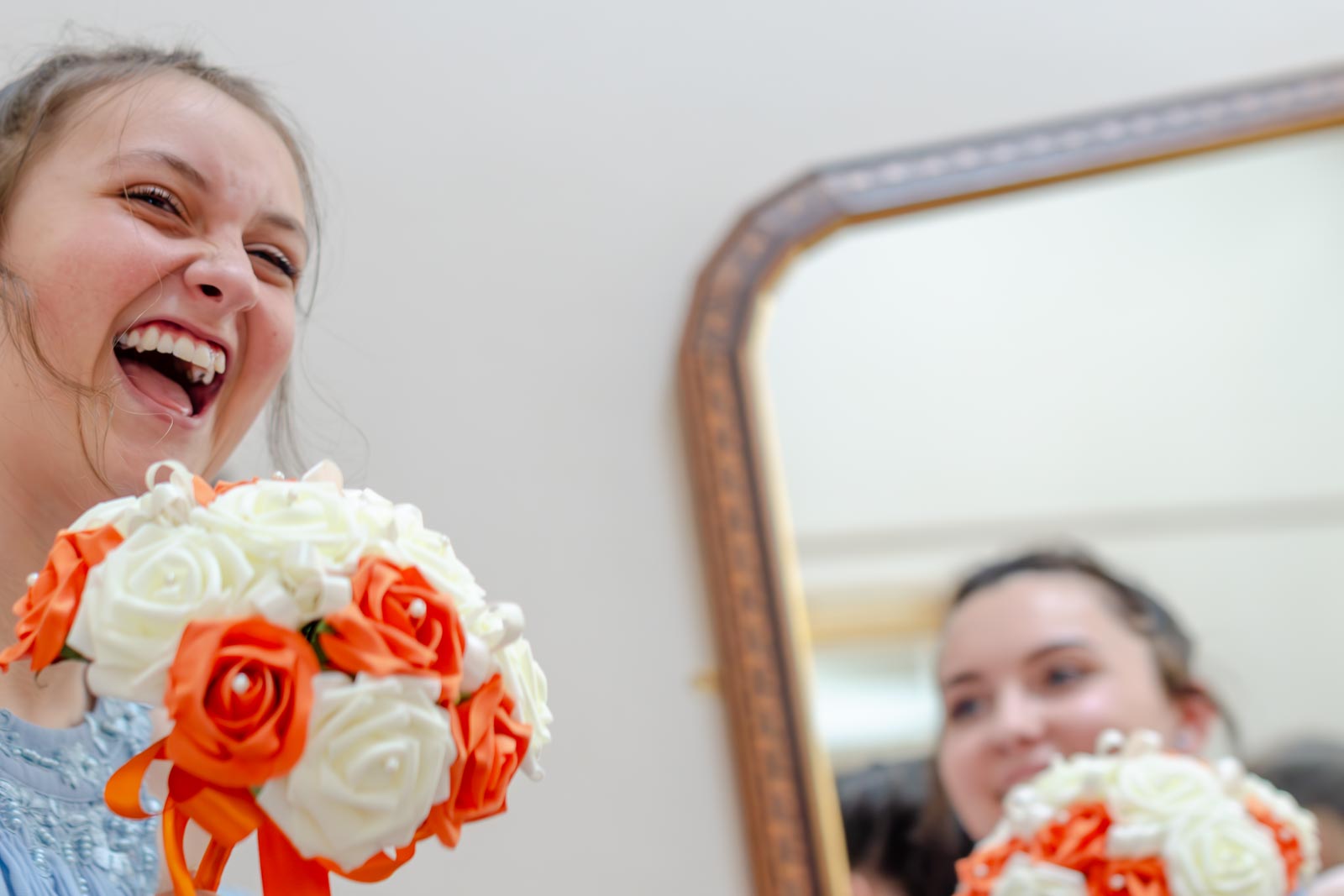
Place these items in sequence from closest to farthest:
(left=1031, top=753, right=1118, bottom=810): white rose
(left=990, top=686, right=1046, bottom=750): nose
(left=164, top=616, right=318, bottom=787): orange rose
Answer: (left=164, top=616, right=318, bottom=787): orange rose < (left=1031, top=753, right=1118, bottom=810): white rose < (left=990, top=686, right=1046, bottom=750): nose

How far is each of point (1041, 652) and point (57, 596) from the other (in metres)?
1.02

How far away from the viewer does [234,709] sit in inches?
21.8

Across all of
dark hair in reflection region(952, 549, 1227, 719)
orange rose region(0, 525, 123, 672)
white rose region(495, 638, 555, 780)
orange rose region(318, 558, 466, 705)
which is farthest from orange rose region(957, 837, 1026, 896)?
orange rose region(0, 525, 123, 672)

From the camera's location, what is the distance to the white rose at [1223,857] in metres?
1.02

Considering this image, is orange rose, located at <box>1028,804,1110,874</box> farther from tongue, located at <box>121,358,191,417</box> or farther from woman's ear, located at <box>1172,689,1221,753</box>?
tongue, located at <box>121,358,191,417</box>

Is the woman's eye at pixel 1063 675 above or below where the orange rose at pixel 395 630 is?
above

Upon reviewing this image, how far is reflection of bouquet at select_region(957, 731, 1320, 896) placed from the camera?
1025mm

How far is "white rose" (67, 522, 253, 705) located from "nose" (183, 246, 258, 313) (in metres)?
0.33

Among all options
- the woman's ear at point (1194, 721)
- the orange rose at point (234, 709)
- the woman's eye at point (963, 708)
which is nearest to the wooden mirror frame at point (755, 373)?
the woman's eye at point (963, 708)

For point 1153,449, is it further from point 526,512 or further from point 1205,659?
point 526,512

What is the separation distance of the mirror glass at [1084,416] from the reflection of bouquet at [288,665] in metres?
0.86

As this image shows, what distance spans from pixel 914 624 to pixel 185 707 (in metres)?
0.99

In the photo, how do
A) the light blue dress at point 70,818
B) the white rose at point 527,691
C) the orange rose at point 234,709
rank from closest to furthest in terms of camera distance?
the orange rose at point 234,709 → the white rose at point 527,691 → the light blue dress at point 70,818

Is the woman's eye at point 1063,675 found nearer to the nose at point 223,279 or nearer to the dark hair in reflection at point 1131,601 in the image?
the dark hair in reflection at point 1131,601
